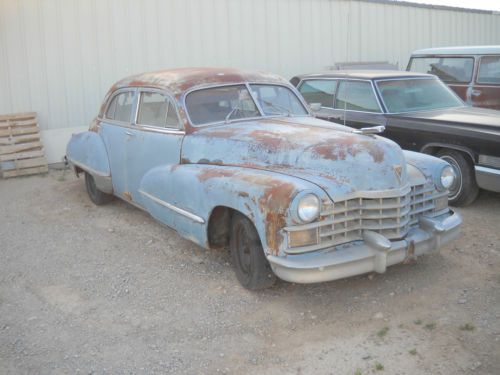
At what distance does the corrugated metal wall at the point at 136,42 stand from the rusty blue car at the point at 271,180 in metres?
3.80

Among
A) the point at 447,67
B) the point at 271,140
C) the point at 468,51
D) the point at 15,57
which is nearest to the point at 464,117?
the point at 468,51

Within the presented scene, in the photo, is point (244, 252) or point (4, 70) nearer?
point (244, 252)

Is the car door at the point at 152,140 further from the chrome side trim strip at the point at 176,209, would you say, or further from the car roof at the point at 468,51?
the car roof at the point at 468,51

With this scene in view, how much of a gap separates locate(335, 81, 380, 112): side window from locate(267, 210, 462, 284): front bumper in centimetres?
308

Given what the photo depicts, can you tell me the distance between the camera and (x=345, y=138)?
4.33m

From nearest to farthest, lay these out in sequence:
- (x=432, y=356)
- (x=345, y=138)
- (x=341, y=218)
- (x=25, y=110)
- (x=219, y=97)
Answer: (x=432, y=356), (x=341, y=218), (x=345, y=138), (x=219, y=97), (x=25, y=110)

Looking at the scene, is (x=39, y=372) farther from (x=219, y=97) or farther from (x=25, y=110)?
(x=25, y=110)

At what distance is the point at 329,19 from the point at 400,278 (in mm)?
8583

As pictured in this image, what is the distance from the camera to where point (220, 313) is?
4.07 metres

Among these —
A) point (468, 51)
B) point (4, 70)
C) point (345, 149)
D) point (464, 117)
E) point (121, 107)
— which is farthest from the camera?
point (4, 70)

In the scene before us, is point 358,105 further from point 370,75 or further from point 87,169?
→ point 87,169

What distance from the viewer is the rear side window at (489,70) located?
329 inches

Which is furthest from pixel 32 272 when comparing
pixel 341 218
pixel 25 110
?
pixel 25 110

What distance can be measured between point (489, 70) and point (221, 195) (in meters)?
5.97
